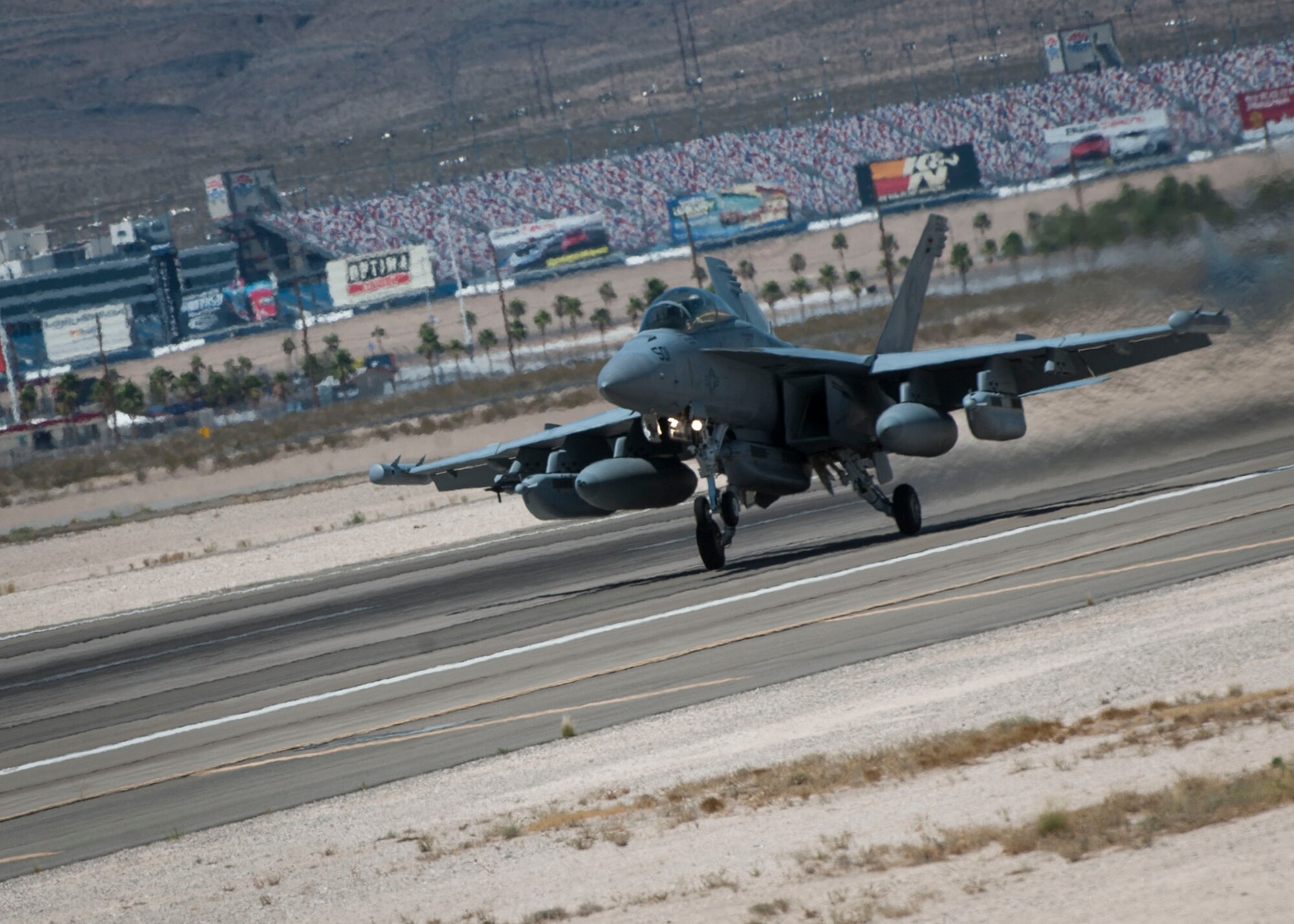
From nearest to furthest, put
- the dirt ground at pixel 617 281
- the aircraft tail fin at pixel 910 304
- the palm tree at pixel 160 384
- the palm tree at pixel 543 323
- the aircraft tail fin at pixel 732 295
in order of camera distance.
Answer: the aircraft tail fin at pixel 732 295
the aircraft tail fin at pixel 910 304
the palm tree at pixel 543 323
the palm tree at pixel 160 384
the dirt ground at pixel 617 281

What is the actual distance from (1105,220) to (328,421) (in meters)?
62.6

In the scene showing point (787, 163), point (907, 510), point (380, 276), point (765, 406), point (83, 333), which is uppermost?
point (787, 163)

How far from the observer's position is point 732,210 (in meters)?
162

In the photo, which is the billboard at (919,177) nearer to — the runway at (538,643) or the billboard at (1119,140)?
the billboard at (1119,140)

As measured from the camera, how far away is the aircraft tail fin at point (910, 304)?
25.4 m

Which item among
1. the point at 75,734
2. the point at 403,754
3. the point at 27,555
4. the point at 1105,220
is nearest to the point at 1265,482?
the point at 1105,220

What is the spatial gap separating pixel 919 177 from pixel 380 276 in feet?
188

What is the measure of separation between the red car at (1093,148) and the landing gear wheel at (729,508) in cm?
14274

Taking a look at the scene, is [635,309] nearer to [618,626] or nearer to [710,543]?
[710,543]

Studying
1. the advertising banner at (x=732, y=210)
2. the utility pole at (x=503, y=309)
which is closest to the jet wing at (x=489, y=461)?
the utility pole at (x=503, y=309)

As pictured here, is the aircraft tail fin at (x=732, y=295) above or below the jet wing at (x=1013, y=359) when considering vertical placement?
above

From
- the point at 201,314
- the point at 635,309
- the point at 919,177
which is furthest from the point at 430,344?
the point at 201,314

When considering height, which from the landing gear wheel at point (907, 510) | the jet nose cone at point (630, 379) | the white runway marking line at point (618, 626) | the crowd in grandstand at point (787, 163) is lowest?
the white runway marking line at point (618, 626)

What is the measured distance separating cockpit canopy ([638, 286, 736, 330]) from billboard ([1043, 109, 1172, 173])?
137 meters
